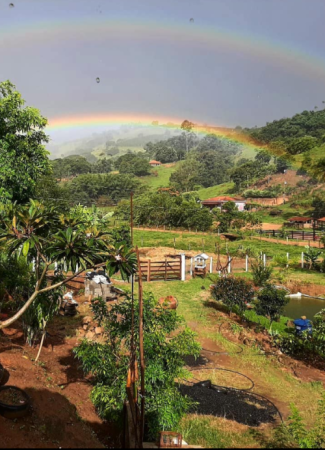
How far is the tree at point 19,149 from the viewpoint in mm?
8922

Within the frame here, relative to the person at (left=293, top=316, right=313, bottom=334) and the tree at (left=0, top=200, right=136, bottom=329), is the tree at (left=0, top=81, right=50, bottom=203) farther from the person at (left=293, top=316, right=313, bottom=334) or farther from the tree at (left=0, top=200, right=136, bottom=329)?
the person at (left=293, top=316, right=313, bottom=334)

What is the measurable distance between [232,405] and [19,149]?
8481 millimetres

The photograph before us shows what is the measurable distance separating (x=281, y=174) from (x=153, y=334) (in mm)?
73531

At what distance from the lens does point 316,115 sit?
3602 inches

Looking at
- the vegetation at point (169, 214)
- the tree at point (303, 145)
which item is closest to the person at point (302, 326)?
the vegetation at point (169, 214)

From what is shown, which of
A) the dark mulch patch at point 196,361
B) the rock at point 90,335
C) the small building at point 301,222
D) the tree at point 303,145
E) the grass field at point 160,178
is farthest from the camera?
the grass field at point 160,178

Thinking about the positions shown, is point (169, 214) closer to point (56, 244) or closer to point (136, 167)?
point (56, 244)

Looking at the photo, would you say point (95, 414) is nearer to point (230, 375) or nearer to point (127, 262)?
point (127, 262)

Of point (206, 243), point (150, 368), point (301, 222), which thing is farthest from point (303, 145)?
point (150, 368)

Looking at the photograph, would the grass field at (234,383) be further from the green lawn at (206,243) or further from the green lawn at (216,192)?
the green lawn at (216,192)

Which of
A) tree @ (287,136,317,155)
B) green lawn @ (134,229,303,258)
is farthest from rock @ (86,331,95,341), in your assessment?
tree @ (287,136,317,155)

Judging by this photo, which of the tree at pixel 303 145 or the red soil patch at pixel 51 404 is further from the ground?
the tree at pixel 303 145

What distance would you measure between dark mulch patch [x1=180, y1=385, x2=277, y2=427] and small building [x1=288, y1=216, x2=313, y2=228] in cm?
3900

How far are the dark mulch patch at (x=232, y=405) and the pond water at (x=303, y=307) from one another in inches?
270
